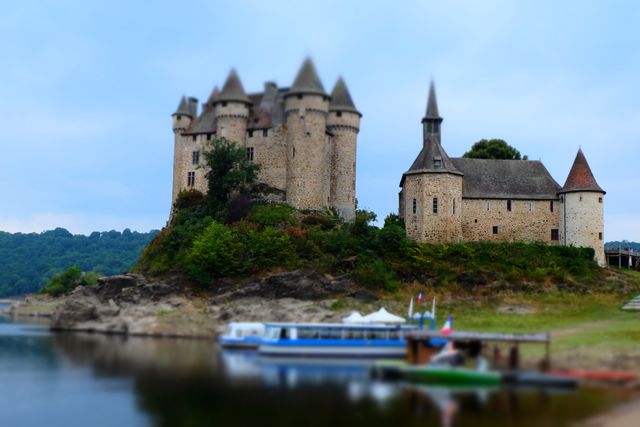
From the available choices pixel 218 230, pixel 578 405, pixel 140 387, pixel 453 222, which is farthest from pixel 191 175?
pixel 578 405

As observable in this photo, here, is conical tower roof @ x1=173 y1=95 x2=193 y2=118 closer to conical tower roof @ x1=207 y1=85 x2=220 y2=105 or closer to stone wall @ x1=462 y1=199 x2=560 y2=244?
conical tower roof @ x1=207 y1=85 x2=220 y2=105

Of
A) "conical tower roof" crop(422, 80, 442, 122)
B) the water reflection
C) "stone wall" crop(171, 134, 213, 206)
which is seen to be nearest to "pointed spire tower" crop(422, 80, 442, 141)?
"conical tower roof" crop(422, 80, 442, 122)

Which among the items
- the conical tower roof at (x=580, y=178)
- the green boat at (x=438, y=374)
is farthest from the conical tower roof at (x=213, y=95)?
the green boat at (x=438, y=374)

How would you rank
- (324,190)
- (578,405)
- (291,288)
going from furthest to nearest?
1. (324,190)
2. (291,288)
3. (578,405)

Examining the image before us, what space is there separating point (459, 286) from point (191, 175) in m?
32.8

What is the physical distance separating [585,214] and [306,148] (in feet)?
92.6

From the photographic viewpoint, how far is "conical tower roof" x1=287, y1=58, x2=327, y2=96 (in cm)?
7369

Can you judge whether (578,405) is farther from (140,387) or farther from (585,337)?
(140,387)

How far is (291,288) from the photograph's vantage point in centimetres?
6306

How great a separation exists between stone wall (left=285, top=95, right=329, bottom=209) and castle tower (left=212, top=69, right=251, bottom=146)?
5472 mm

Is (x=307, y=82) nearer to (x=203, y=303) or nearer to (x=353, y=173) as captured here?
(x=353, y=173)

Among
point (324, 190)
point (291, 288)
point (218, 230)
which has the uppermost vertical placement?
point (324, 190)

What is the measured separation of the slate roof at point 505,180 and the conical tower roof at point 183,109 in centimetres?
3029

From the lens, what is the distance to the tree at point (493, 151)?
85.3m
